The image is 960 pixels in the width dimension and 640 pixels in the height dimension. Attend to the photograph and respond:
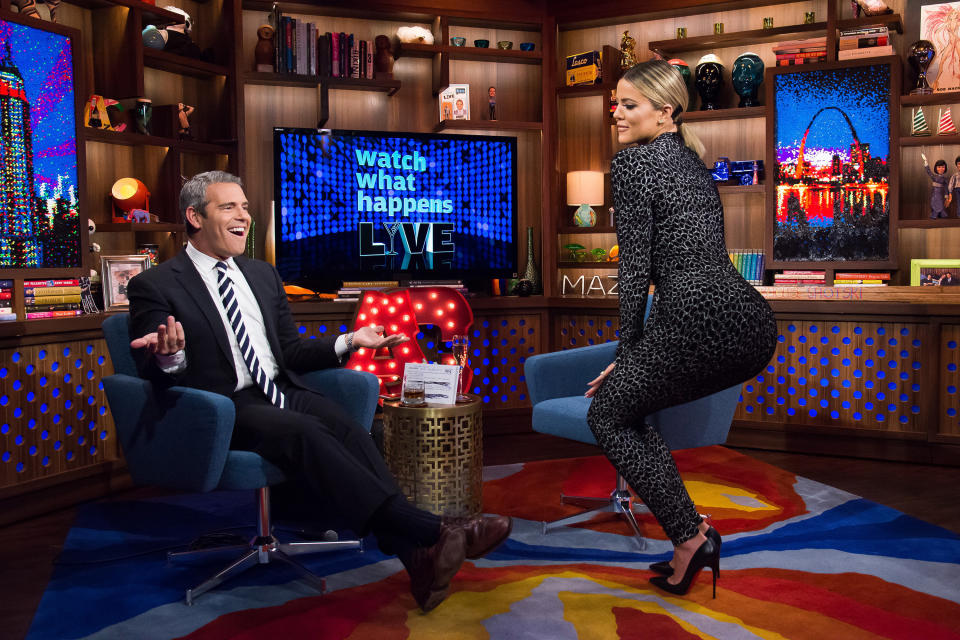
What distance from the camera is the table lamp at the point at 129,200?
14.1 ft

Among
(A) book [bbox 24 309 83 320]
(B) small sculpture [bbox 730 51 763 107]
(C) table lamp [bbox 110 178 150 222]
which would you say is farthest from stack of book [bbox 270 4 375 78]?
(B) small sculpture [bbox 730 51 763 107]

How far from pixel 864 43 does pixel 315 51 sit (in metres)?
3.15

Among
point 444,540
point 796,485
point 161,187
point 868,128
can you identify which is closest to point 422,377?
point 444,540

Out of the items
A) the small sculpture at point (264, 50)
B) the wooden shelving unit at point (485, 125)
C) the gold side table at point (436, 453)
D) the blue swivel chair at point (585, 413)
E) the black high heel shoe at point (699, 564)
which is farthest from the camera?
the wooden shelving unit at point (485, 125)

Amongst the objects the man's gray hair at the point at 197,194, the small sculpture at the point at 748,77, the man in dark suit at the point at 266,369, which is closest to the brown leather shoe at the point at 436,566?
the man in dark suit at the point at 266,369

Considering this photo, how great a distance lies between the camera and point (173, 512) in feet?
11.8

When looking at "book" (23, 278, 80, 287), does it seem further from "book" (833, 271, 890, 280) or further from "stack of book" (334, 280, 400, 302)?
"book" (833, 271, 890, 280)

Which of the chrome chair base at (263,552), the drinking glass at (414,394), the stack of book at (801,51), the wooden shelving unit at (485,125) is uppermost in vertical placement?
the stack of book at (801,51)

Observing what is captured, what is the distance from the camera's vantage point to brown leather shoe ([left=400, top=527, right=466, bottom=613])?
2.40 metres

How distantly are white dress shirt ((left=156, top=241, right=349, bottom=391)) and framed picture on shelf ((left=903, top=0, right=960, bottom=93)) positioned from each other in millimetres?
3813

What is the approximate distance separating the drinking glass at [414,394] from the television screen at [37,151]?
5.66 feet

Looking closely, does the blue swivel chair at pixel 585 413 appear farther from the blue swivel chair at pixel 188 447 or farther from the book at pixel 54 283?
the book at pixel 54 283

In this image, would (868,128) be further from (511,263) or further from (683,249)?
(683,249)

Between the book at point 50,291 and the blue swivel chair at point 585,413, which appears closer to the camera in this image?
the blue swivel chair at point 585,413
